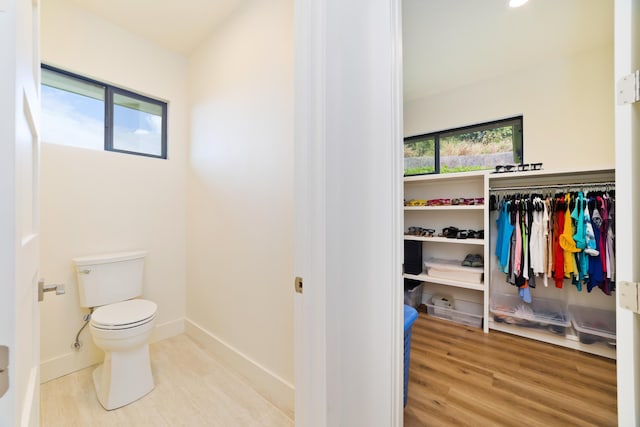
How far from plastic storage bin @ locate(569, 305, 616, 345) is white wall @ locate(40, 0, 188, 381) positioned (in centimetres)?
348

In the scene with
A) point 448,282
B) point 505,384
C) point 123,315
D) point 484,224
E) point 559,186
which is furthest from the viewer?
point 448,282

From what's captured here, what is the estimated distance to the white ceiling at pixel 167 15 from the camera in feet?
5.94

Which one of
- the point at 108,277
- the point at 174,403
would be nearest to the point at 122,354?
the point at 174,403

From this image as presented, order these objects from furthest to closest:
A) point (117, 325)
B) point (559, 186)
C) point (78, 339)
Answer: point (559, 186), point (78, 339), point (117, 325)

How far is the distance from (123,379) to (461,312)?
2.91 meters

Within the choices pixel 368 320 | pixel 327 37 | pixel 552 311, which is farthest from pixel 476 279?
pixel 327 37

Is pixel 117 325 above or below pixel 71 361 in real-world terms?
above

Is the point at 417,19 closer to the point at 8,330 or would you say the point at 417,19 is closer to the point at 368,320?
the point at 368,320

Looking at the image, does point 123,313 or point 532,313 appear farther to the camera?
point 532,313

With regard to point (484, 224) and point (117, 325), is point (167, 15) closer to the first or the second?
point (117, 325)

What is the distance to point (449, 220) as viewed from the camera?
9.98 ft

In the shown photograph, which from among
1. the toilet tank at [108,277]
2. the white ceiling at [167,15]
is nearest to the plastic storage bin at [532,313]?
the toilet tank at [108,277]

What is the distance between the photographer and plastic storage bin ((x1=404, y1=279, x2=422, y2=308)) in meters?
3.03

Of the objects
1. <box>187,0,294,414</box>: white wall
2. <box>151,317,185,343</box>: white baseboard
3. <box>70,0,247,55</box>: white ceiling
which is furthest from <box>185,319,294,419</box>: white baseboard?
<box>70,0,247,55</box>: white ceiling
